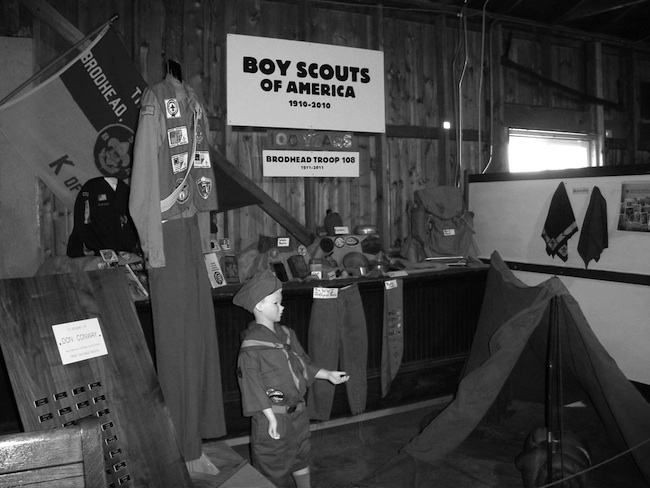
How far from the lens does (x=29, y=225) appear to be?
3.84 meters

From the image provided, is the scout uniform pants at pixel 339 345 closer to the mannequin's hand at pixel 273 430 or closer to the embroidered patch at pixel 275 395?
the embroidered patch at pixel 275 395

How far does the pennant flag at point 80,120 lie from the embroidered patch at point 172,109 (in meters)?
1.29

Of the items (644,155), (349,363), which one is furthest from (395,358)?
(644,155)

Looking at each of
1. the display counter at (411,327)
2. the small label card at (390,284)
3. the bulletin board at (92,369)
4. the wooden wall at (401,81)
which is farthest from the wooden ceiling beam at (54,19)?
the small label card at (390,284)

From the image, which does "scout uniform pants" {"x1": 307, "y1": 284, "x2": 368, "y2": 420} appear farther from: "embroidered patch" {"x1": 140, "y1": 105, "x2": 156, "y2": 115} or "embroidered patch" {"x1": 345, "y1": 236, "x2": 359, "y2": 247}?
"embroidered patch" {"x1": 140, "y1": 105, "x2": 156, "y2": 115}

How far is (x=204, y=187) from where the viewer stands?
2906mm

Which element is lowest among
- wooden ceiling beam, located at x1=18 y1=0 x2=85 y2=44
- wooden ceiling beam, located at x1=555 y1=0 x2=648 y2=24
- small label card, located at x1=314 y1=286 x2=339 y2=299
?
small label card, located at x1=314 y1=286 x2=339 y2=299

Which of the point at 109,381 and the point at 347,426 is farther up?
the point at 109,381

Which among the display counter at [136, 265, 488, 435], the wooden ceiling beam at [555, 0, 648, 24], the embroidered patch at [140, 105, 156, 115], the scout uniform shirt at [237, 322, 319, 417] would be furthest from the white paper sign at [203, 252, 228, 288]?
the wooden ceiling beam at [555, 0, 648, 24]

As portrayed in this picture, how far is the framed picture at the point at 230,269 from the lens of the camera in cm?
394

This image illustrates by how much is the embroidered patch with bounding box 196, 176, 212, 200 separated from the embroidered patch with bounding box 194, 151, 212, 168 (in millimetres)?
76

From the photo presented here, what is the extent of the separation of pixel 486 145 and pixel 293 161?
2144mm

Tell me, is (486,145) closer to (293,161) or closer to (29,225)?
(293,161)

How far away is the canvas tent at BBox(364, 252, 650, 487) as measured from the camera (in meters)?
2.98
